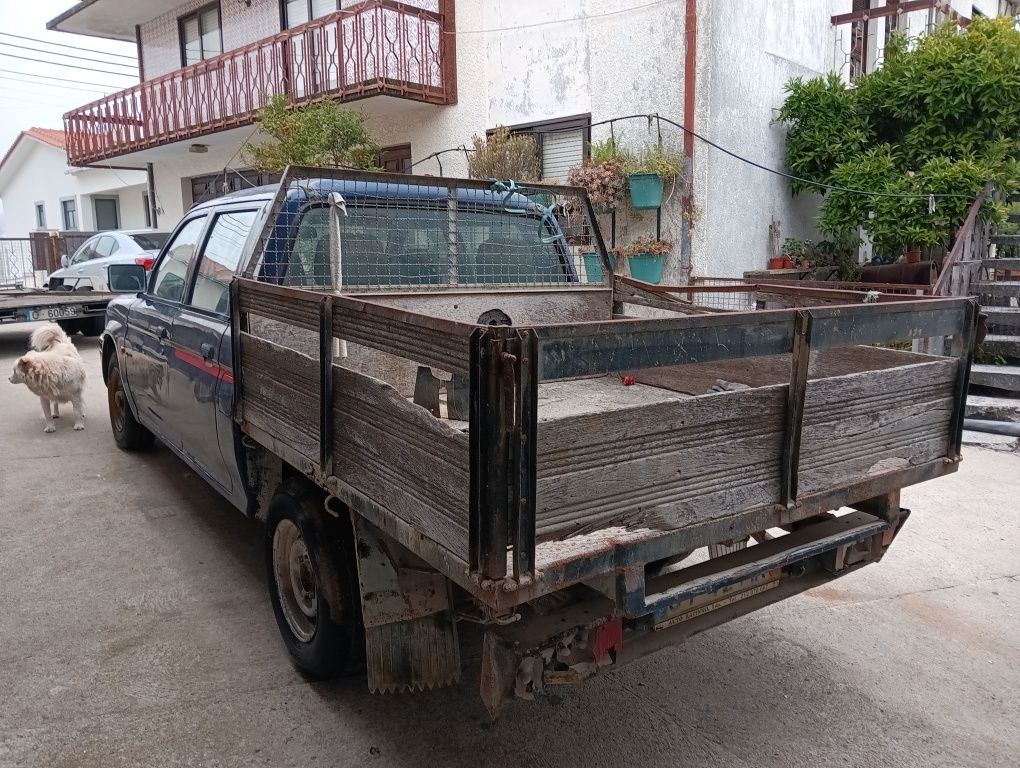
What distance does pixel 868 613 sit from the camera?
3.87 meters

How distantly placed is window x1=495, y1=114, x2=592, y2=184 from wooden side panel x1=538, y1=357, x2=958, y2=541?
8.58 meters

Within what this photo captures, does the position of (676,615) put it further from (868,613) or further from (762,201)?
(762,201)

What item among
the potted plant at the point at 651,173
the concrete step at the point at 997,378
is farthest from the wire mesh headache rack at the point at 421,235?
the potted plant at the point at 651,173

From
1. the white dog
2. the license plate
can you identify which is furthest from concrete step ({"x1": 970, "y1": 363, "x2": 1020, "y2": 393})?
the license plate

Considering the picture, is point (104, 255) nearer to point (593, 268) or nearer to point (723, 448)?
point (593, 268)

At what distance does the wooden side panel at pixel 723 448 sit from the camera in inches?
83.4

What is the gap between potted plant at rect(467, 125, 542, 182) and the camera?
10.6m

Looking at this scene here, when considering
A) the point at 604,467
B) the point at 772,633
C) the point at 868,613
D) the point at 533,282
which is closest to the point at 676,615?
the point at 604,467

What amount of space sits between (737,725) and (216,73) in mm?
15810

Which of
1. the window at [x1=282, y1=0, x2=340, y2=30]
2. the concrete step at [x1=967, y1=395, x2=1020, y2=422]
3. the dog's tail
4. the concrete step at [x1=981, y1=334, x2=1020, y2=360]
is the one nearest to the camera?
the concrete step at [x1=967, y1=395, x2=1020, y2=422]

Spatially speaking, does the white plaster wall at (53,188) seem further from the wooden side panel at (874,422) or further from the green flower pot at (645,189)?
the wooden side panel at (874,422)

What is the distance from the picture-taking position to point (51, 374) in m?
7.11

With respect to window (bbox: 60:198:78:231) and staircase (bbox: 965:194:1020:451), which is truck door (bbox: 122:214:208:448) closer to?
staircase (bbox: 965:194:1020:451)

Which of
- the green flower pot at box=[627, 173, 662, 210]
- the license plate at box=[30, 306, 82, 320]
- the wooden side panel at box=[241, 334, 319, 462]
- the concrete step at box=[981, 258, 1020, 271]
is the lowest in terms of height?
the license plate at box=[30, 306, 82, 320]
